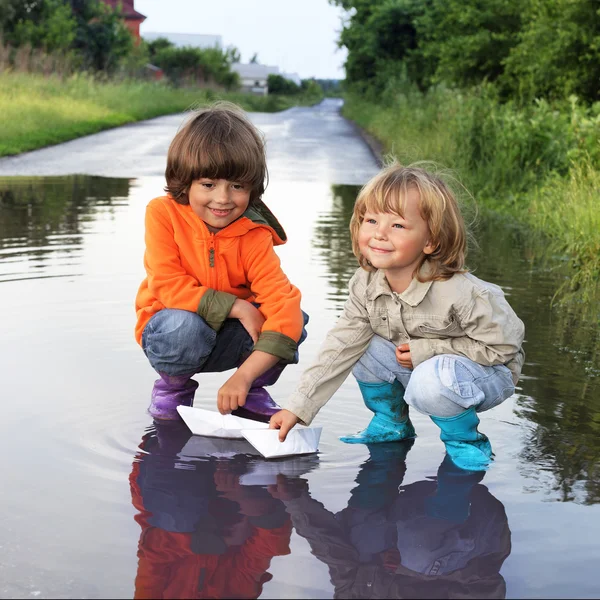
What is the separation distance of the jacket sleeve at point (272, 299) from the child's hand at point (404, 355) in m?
0.42

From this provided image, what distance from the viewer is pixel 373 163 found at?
17.0 metres

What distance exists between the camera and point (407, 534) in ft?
9.64

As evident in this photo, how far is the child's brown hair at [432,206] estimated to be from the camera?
3420mm

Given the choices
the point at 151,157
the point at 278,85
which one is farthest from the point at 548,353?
the point at 278,85

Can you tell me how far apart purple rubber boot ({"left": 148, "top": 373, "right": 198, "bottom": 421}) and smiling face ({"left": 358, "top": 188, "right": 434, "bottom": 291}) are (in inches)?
36.9

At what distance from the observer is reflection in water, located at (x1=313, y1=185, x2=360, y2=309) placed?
6.55 m

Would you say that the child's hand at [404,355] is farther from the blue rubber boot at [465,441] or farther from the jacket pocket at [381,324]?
the blue rubber boot at [465,441]

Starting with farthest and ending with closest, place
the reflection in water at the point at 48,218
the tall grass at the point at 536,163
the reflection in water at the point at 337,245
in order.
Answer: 1. the tall grass at the point at 536,163
2. the reflection in water at the point at 48,218
3. the reflection in water at the point at 337,245

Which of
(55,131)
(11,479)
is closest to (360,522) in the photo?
(11,479)

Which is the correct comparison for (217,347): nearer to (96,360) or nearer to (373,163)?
(96,360)

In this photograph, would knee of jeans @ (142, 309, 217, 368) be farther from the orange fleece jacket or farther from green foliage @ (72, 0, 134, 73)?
green foliage @ (72, 0, 134, 73)

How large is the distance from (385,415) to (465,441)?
1.13 ft

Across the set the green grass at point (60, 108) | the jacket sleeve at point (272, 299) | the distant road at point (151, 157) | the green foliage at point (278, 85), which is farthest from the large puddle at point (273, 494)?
the green foliage at point (278, 85)

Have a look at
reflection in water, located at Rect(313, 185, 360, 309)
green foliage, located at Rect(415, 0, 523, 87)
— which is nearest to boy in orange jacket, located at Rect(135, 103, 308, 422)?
reflection in water, located at Rect(313, 185, 360, 309)
